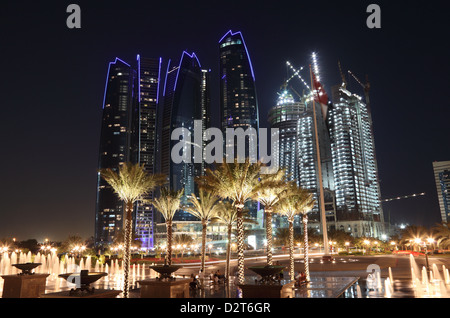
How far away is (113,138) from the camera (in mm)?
174875

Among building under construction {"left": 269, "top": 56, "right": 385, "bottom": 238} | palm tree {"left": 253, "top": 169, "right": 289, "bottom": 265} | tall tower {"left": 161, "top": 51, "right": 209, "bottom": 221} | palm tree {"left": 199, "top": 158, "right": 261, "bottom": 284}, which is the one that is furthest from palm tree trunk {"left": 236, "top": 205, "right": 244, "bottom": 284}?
building under construction {"left": 269, "top": 56, "right": 385, "bottom": 238}

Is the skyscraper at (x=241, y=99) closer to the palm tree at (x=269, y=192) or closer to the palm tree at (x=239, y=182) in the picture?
the palm tree at (x=269, y=192)

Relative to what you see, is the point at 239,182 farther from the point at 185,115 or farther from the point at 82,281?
the point at 185,115

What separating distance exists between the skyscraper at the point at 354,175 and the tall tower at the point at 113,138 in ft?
386

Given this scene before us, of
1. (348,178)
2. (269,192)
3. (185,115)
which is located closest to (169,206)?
(269,192)

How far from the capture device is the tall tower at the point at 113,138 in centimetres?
17375

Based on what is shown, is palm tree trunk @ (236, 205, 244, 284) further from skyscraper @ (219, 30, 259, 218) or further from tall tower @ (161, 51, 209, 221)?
skyscraper @ (219, 30, 259, 218)

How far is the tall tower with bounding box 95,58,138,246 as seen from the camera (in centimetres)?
17375

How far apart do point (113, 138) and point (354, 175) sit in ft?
436

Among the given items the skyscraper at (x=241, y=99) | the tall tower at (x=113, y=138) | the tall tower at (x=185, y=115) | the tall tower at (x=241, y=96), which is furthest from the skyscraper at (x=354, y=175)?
the tall tower at (x=113, y=138)

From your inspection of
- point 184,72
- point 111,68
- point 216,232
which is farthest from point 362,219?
point 111,68

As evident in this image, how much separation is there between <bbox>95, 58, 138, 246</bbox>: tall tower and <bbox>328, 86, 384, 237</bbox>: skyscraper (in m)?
118

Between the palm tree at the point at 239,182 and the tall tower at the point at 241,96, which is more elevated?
the tall tower at the point at 241,96

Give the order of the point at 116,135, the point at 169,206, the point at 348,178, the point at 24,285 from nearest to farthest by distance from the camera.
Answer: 1. the point at 24,285
2. the point at 169,206
3. the point at 116,135
4. the point at 348,178
